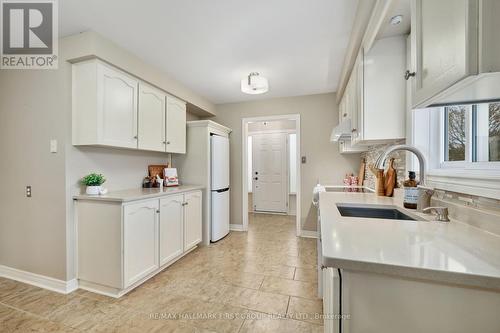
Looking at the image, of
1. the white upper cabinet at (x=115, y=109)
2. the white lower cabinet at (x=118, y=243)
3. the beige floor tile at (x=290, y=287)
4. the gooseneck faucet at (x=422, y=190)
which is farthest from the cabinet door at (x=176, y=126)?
the gooseneck faucet at (x=422, y=190)

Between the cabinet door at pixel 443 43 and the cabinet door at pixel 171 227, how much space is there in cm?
235

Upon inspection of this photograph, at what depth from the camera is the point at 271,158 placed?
540 centimetres

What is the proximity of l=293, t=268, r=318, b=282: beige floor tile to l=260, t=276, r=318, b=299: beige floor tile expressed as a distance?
8cm

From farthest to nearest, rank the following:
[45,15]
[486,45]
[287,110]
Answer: [287,110], [45,15], [486,45]

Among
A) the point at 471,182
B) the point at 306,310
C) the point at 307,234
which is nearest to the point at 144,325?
the point at 306,310

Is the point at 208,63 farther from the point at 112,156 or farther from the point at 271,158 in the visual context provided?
the point at 271,158

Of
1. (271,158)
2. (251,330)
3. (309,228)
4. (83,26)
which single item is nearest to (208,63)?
(83,26)

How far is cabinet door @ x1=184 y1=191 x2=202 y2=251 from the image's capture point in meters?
2.77

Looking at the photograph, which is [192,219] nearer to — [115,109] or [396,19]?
[115,109]

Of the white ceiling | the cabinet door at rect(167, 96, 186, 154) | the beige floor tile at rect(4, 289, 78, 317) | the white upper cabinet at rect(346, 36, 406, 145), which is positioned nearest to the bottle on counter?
the white upper cabinet at rect(346, 36, 406, 145)

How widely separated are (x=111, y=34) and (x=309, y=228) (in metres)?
Answer: 3.58

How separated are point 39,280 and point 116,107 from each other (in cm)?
183

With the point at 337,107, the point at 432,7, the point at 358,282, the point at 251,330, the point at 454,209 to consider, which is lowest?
the point at 251,330

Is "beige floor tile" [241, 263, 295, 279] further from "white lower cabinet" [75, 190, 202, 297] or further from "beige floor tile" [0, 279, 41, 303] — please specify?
"beige floor tile" [0, 279, 41, 303]
